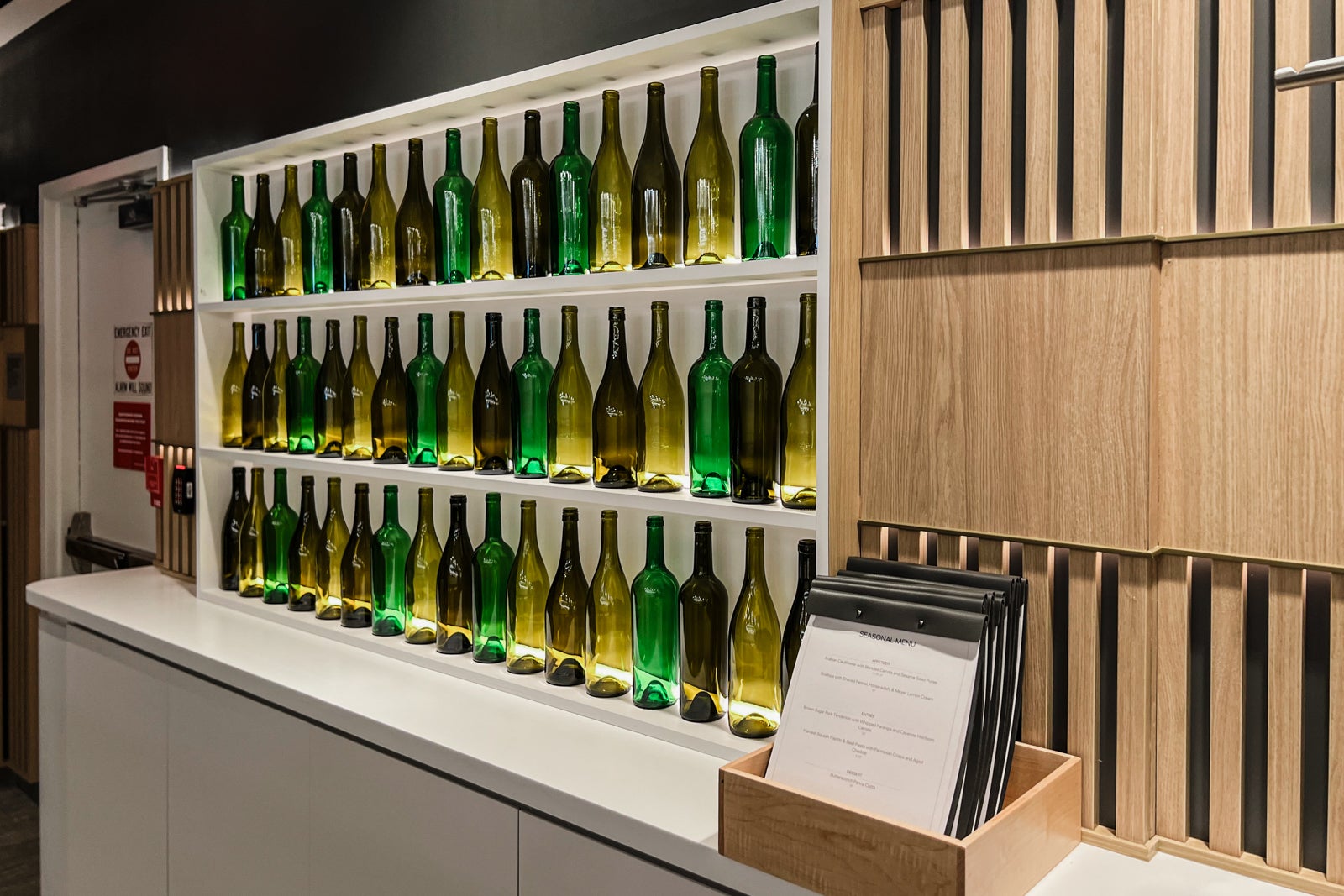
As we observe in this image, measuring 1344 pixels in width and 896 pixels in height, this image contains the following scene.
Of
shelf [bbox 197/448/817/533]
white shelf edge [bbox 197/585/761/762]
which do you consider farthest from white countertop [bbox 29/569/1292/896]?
shelf [bbox 197/448/817/533]

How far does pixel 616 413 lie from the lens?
1891 mm

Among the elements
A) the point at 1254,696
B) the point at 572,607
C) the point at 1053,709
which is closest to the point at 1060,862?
the point at 1053,709

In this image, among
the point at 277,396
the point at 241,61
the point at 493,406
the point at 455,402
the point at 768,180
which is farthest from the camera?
the point at 241,61

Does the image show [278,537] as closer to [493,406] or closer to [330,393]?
[330,393]

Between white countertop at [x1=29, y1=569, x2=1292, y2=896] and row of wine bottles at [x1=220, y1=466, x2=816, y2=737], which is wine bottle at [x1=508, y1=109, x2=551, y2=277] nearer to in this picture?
row of wine bottles at [x1=220, y1=466, x2=816, y2=737]

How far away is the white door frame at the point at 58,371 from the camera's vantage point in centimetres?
381

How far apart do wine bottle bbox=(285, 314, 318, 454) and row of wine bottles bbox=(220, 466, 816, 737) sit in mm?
126

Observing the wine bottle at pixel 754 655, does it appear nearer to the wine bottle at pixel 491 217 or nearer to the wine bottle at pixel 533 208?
the wine bottle at pixel 533 208

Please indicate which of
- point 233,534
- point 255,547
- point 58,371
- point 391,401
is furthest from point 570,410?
point 58,371

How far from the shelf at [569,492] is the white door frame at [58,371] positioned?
6.04 feet

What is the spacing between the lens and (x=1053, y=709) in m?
1.31

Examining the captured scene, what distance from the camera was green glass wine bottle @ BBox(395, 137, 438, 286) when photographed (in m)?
2.20

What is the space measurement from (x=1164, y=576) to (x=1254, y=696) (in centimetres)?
17

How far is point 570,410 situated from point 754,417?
0.45 m
